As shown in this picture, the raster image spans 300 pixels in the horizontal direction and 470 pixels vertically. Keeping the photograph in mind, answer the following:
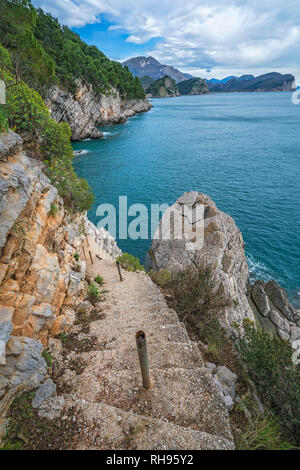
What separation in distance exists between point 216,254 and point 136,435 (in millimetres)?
14140

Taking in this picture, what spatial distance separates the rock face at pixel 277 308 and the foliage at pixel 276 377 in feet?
35.3

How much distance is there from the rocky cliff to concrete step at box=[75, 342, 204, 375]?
854 centimetres

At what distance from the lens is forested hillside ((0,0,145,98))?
3272cm

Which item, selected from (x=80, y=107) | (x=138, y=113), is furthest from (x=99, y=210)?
(x=138, y=113)

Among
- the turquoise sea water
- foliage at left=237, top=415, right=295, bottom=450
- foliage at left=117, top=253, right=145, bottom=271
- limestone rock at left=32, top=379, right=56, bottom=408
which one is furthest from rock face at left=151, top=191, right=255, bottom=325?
limestone rock at left=32, top=379, right=56, bottom=408

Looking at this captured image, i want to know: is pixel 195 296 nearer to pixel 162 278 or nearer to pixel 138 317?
pixel 138 317

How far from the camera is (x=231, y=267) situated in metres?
17.8

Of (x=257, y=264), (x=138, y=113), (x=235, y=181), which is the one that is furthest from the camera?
(x=138, y=113)

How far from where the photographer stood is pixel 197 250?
1866 centimetres

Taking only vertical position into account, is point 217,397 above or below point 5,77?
below

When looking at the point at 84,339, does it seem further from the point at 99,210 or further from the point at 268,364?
the point at 99,210

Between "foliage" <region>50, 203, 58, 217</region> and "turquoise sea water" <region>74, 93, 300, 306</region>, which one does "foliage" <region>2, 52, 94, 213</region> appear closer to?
"foliage" <region>50, 203, 58, 217</region>

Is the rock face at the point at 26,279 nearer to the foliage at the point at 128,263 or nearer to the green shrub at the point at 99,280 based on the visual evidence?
the green shrub at the point at 99,280

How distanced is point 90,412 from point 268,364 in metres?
5.68
